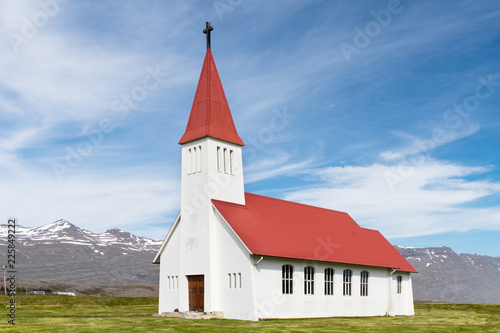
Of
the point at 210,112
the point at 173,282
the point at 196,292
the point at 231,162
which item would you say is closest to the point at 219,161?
the point at 231,162

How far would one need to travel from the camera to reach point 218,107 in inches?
1551

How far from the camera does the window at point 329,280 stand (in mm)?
40125

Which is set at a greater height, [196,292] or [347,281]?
[347,281]

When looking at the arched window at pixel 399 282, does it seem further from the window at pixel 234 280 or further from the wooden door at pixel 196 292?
the wooden door at pixel 196 292

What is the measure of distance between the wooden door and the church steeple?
9295 millimetres

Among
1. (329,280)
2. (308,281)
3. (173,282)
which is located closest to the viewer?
(308,281)

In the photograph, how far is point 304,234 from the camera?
40.8m

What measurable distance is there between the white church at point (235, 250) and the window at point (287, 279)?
65 millimetres

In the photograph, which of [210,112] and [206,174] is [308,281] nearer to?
[206,174]

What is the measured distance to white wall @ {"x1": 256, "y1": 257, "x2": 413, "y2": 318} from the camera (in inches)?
1383

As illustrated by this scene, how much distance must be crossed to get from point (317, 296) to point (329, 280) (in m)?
2.01

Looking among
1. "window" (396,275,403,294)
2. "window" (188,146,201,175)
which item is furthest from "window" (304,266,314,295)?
"window" (396,275,403,294)

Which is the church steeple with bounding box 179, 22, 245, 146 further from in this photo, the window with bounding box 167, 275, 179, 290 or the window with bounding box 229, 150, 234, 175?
the window with bounding box 167, 275, 179, 290

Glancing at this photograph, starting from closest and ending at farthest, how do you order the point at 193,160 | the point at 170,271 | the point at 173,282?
the point at 193,160, the point at 173,282, the point at 170,271
